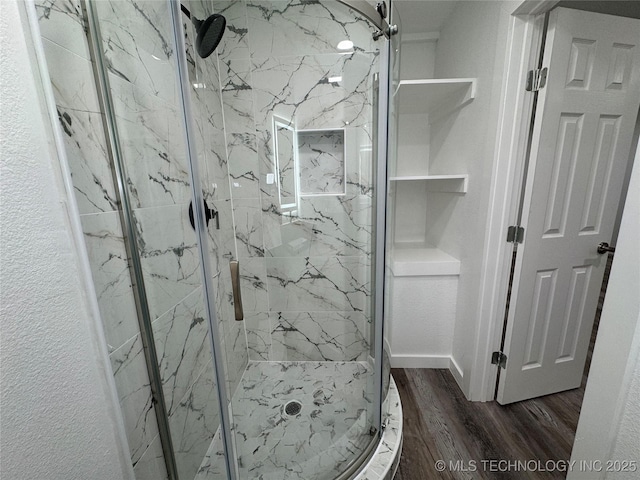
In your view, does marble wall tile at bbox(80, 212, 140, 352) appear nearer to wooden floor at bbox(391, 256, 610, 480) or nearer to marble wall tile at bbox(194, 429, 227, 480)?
marble wall tile at bbox(194, 429, 227, 480)

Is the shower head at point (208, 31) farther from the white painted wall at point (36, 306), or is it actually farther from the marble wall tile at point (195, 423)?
the marble wall tile at point (195, 423)

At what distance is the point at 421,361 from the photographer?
181cm

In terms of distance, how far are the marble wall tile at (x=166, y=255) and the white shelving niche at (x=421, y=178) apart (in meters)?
0.85

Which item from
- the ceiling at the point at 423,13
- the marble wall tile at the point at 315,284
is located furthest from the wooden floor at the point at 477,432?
the ceiling at the point at 423,13

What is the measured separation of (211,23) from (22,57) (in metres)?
0.64

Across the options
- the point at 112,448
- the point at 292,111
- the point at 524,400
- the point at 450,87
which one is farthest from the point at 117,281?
the point at 524,400

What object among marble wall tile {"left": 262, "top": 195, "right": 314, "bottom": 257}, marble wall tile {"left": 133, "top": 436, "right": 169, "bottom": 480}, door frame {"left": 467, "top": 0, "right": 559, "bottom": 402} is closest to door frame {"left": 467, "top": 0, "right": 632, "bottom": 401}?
door frame {"left": 467, "top": 0, "right": 559, "bottom": 402}

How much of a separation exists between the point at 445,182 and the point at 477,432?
4.76 ft

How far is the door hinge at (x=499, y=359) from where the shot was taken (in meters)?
1.45

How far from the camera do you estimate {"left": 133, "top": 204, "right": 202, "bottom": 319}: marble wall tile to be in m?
0.79

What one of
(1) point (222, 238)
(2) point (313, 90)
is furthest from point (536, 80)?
(1) point (222, 238)

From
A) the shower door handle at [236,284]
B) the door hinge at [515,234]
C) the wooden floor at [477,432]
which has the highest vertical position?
the door hinge at [515,234]

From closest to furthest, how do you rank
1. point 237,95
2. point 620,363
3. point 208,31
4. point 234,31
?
point 620,363
point 208,31
point 234,31
point 237,95

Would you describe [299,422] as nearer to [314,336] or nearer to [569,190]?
[314,336]
